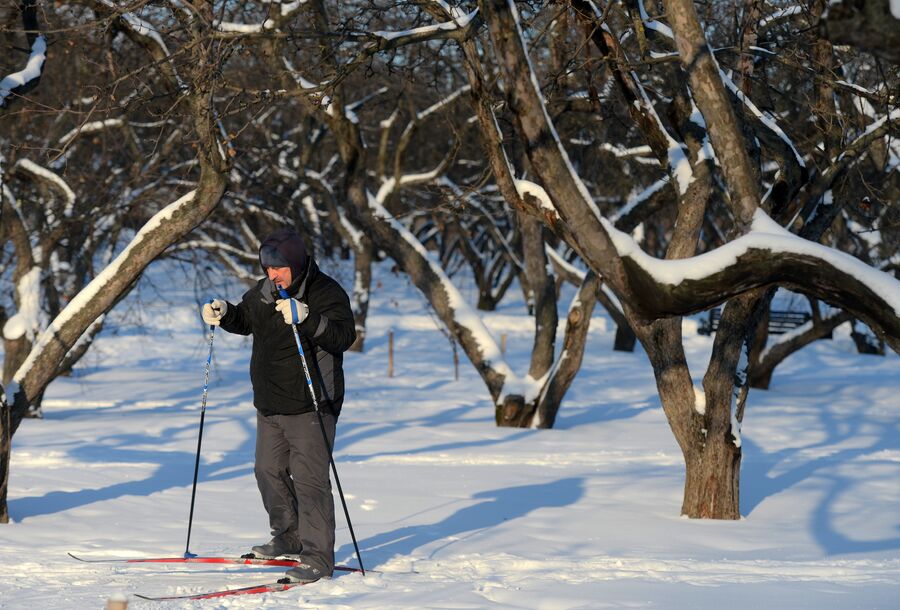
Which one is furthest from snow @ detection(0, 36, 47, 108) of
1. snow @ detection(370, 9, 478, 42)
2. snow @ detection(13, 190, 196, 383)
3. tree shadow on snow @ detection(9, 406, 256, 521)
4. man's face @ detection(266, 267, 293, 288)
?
man's face @ detection(266, 267, 293, 288)

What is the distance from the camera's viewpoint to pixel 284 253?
6199 mm

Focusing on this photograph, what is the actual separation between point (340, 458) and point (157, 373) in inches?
453

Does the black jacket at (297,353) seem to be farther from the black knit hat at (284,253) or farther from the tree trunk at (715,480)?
the tree trunk at (715,480)

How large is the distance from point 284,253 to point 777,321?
26.3 meters

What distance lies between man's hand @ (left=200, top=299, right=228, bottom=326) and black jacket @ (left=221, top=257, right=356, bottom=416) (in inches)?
6.7

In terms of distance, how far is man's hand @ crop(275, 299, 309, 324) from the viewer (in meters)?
6.03

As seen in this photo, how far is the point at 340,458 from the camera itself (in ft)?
39.5

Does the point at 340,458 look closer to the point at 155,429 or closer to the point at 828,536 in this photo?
the point at 155,429

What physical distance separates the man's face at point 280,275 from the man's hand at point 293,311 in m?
0.22

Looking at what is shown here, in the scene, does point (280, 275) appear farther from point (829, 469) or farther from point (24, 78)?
point (829, 469)

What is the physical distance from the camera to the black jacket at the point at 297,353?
20.7ft

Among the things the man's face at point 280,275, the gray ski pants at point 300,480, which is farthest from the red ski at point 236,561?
the man's face at point 280,275

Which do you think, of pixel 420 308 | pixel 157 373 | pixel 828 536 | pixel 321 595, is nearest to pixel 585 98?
pixel 828 536

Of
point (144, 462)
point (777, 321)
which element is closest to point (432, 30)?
point (144, 462)
